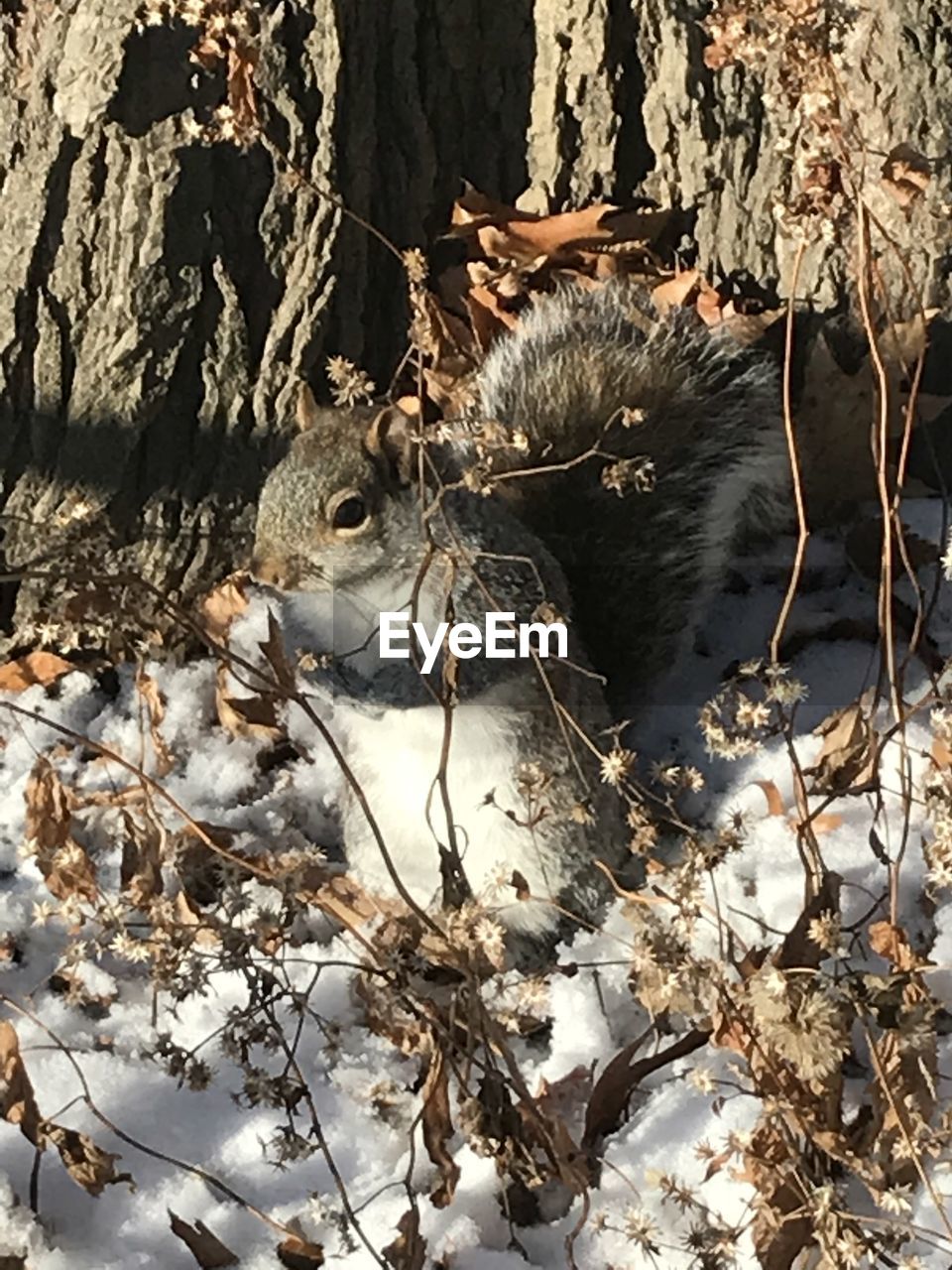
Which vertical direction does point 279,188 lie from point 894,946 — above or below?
above

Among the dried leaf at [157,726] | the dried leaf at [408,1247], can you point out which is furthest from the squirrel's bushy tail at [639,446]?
the dried leaf at [408,1247]

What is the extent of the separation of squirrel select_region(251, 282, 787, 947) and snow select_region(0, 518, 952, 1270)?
124mm

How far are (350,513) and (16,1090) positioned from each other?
725 millimetres

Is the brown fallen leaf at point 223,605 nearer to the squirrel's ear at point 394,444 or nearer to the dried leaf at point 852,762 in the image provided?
the squirrel's ear at point 394,444

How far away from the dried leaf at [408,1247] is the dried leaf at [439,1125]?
5 cm

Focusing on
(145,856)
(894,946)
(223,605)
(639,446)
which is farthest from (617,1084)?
(223,605)

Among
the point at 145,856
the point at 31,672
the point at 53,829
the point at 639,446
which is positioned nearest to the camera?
the point at 145,856

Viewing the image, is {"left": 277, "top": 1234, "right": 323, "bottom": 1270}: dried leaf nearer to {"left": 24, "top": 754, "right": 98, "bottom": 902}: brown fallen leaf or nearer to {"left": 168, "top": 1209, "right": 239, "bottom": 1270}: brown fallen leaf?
{"left": 168, "top": 1209, "right": 239, "bottom": 1270}: brown fallen leaf

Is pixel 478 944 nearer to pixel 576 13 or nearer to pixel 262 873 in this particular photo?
pixel 262 873

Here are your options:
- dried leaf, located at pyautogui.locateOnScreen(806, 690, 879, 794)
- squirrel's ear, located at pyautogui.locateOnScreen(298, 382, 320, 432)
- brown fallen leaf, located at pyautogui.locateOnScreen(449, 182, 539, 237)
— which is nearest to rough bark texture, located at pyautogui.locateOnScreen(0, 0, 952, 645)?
brown fallen leaf, located at pyautogui.locateOnScreen(449, 182, 539, 237)

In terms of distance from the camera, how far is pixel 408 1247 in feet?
4.41

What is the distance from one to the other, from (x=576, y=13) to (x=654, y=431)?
0.62 metres

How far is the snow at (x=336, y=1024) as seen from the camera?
4.76 feet

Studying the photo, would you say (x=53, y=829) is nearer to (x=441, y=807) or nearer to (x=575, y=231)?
(x=441, y=807)
